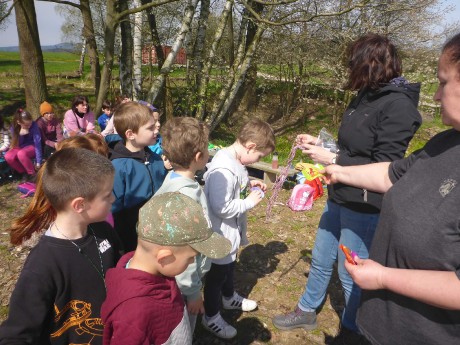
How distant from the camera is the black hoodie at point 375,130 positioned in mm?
2236

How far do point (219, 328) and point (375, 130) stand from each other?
2061 millimetres

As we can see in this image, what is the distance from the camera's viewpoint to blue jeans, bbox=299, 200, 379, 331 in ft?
8.18

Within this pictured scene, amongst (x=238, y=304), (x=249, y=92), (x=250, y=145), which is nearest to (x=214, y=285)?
(x=238, y=304)

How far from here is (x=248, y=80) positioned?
44.1 ft

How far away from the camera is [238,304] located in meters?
3.34

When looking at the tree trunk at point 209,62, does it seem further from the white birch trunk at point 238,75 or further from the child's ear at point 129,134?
the child's ear at point 129,134

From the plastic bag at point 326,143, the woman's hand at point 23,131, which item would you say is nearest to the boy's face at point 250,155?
the plastic bag at point 326,143

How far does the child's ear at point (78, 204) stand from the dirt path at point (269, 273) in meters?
1.77

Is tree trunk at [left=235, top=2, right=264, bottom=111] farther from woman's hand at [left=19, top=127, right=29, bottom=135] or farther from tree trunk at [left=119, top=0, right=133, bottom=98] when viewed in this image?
woman's hand at [left=19, top=127, right=29, bottom=135]

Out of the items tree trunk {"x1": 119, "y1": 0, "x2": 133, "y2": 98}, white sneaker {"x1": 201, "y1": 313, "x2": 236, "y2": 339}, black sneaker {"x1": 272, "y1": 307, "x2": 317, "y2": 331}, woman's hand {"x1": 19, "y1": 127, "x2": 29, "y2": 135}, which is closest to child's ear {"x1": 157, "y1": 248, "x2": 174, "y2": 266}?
white sneaker {"x1": 201, "y1": 313, "x2": 236, "y2": 339}

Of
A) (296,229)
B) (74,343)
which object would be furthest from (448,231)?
(296,229)

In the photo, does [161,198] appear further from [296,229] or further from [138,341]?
[296,229]

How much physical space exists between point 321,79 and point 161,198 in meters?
12.9

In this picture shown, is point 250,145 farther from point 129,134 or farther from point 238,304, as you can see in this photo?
point 238,304
